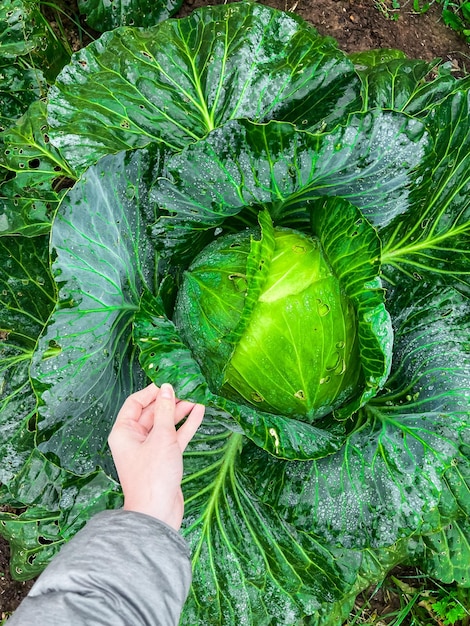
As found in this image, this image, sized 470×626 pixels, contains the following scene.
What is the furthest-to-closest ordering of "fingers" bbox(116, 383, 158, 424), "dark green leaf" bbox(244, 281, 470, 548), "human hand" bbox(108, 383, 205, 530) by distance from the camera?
1. "dark green leaf" bbox(244, 281, 470, 548)
2. "fingers" bbox(116, 383, 158, 424)
3. "human hand" bbox(108, 383, 205, 530)

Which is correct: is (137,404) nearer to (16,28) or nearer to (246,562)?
(246,562)

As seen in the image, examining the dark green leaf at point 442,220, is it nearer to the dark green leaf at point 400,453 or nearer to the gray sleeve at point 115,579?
the dark green leaf at point 400,453

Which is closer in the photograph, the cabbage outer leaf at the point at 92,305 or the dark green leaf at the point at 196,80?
the cabbage outer leaf at the point at 92,305

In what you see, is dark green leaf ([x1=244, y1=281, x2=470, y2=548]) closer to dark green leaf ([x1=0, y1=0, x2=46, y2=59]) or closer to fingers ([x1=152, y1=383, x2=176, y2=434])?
fingers ([x1=152, y1=383, x2=176, y2=434])

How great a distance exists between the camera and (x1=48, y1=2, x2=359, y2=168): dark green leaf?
5.87ft

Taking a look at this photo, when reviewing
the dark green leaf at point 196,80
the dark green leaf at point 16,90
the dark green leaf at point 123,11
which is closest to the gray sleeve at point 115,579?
the dark green leaf at point 196,80

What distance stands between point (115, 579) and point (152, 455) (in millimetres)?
283

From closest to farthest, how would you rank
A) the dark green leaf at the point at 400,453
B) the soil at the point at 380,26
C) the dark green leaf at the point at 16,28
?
the dark green leaf at the point at 400,453 < the dark green leaf at the point at 16,28 < the soil at the point at 380,26

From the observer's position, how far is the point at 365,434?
71.2 inches

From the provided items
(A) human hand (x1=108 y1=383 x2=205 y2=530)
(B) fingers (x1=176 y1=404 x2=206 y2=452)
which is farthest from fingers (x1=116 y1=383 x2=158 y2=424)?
(B) fingers (x1=176 y1=404 x2=206 y2=452)

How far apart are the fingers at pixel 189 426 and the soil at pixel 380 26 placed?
1.98m

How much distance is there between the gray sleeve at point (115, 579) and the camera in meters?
1.20

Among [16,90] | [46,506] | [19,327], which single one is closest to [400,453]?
[46,506]

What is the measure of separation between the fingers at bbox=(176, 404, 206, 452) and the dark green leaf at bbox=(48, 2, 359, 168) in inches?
33.5
